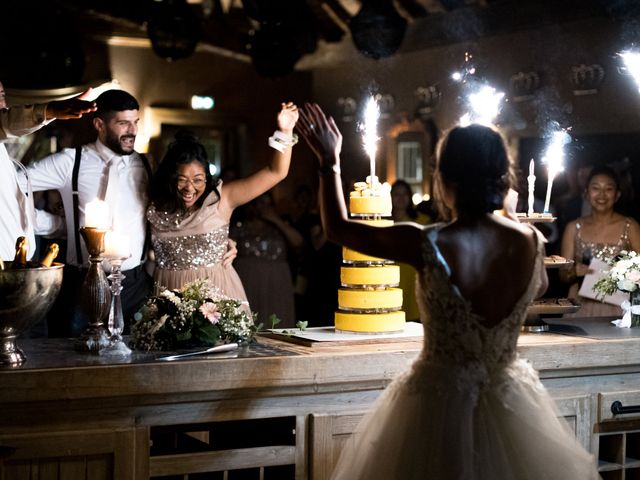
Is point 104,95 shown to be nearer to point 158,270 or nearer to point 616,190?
point 158,270

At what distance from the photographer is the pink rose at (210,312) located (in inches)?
137

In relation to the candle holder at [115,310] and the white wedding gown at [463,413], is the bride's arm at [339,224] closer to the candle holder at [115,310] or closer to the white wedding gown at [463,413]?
the white wedding gown at [463,413]

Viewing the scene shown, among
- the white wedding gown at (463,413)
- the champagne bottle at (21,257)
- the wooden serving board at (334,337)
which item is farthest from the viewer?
the wooden serving board at (334,337)

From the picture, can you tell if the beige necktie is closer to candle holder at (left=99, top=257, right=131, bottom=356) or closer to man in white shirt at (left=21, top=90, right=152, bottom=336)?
man in white shirt at (left=21, top=90, right=152, bottom=336)

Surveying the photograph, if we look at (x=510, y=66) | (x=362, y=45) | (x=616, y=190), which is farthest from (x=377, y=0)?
(x=616, y=190)

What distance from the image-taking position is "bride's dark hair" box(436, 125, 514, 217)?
2.74 m

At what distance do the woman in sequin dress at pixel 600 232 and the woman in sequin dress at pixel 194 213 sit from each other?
7.91ft

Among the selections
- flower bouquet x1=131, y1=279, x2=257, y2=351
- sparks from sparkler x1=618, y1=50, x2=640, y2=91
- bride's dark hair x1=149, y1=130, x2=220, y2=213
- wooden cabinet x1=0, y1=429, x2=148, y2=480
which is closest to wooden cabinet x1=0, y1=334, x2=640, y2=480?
wooden cabinet x1=0, y1=429, x2=148, y2=480

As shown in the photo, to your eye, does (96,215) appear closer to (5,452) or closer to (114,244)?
(114,244)

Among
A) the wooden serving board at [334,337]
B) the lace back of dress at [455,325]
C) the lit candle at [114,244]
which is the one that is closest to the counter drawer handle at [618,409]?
the wooden serving board at [334,337]

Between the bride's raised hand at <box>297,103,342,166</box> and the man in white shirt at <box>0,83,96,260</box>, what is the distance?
1091mm

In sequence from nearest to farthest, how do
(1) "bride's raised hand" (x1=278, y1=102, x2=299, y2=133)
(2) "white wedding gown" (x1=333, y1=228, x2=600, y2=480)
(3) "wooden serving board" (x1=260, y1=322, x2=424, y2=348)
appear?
(2) "white wedding gown" (x1=333, y1=228, x2=600, y2=480) → (3) "wooden serving board" (x1=260, y1=322, x2=424, y2=348) → (1) "bride's raised hand" (x1=278, y1=102, x2=299, y2=133)

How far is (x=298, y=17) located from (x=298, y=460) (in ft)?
24.6

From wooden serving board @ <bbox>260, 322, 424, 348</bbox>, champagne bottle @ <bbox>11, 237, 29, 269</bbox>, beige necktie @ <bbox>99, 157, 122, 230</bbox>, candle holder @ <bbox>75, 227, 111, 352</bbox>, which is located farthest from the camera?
beige necktie @ <bbox>99, 157, 122, 230</bbox>
